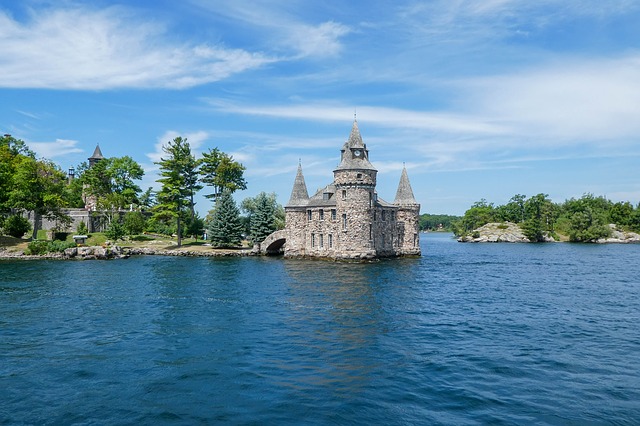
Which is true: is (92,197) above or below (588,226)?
above

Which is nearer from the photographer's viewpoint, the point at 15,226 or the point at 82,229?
the point at 15,226

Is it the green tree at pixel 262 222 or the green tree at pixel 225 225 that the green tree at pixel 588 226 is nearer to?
the green tree at pixel 262 222

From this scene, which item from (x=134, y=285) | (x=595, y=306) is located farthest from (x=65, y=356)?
(x=595, y=306)

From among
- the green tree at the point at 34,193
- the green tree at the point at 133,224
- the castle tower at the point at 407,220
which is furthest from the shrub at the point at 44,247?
the castle tower at the point at 407,220

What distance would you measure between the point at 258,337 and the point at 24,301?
1638 cm

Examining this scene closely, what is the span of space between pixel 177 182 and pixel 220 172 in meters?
8.65

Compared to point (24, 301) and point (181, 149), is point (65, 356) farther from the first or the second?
point (181, 149)

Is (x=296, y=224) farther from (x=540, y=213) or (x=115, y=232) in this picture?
(x=540, y=213)

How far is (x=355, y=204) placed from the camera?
5088 centimetres

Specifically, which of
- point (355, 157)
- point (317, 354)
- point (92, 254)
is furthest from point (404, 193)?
point (317, 354)

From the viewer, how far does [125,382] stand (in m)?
14.2

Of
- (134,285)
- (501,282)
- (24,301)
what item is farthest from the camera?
(501,282)

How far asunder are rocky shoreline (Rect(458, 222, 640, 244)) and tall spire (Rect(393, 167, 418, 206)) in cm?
7376

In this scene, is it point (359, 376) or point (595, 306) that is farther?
point (595, 306)
